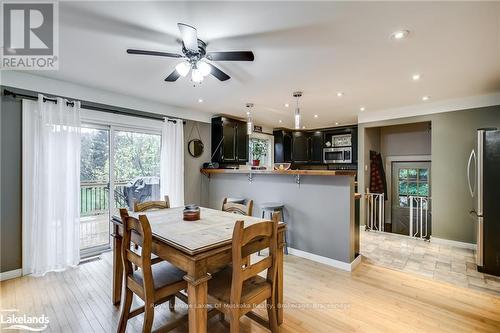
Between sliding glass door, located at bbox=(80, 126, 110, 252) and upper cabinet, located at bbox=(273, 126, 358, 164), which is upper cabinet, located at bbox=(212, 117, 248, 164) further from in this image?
sliding glass door, located at bbox=(80, 126, 110, 252)

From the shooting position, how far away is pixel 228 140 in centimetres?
511

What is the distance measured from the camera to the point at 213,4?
1.63 metres

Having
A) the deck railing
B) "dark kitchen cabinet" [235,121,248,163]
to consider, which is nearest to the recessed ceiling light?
"dark kitchen cabinet" [235,121,248,163]

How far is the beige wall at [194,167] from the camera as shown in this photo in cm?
465

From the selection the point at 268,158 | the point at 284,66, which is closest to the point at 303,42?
the point at 284,66

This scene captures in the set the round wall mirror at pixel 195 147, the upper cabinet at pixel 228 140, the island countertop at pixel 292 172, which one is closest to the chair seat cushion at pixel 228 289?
the island countertop at pixel 292 172

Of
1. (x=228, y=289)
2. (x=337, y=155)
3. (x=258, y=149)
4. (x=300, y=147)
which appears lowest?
(x=228, y=289)

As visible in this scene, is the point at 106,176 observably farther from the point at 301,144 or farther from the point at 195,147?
the point at 301,144

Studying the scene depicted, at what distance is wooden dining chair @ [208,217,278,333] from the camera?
4.81 feet

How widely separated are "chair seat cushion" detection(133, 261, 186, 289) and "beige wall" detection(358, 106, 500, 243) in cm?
447

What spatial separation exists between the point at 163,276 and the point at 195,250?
2.14 ft

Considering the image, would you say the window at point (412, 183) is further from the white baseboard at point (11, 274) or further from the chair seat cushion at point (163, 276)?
the white baseboard at point (11, 274)

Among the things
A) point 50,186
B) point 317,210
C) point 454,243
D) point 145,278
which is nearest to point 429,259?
point 454,243

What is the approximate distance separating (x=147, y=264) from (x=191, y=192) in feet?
10.5
